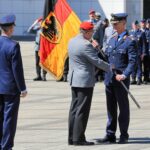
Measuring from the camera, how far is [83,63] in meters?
12.5

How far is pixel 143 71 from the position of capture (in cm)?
2456

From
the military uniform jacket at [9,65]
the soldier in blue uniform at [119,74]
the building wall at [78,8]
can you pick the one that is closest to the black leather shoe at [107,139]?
the soldier in blue uniform at [119,74]

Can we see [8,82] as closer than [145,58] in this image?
Yes

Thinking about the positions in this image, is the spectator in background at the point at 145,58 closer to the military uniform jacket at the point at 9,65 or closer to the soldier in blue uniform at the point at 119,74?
the soldier in blue uniform at the point at 119,74

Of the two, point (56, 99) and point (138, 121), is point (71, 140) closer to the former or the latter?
point (138, 121)

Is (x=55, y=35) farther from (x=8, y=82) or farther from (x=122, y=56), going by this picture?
(x=8, y=82)

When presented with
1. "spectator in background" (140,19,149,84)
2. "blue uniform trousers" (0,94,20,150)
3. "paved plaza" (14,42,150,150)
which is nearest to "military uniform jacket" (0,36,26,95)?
"blue uniform trousers" (0,94,20,150)

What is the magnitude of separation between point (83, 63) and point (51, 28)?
25.7ft

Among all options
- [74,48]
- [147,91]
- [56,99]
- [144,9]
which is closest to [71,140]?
[74,48]

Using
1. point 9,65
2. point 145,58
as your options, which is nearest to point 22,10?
point 145,58

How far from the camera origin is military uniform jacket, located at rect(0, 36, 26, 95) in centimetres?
1089

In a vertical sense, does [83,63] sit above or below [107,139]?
above

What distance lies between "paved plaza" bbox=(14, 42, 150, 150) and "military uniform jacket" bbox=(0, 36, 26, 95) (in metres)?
1.34

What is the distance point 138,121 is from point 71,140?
9.26 feet
